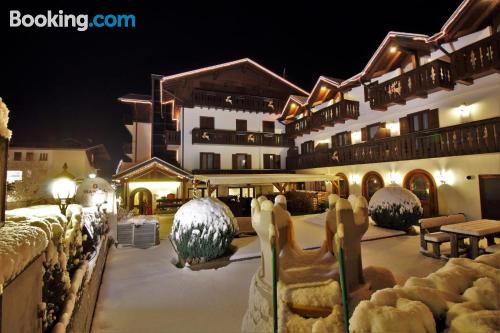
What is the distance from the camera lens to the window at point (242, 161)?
2355cm

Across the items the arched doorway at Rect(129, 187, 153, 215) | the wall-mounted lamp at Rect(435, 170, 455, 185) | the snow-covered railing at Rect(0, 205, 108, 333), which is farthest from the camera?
the arched doorway at Rect(129, 187, 153, 215)

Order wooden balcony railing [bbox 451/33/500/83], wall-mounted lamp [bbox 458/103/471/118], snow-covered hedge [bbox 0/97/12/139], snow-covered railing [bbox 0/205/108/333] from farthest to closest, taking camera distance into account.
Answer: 1. wall-mounted lamp [bbox 458/103/471/118]
2. wooden balcony railing [bbox 451/33/500/83]
3. snow-covered hedge [bbox 0/97/12/139]
4. snow-covered railing [bbox 0/205/108/333]

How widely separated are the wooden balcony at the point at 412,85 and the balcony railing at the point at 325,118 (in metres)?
1.83

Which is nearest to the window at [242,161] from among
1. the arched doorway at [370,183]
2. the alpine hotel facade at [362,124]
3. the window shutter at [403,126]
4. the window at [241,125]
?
the alpine hotel facade at [362,124]

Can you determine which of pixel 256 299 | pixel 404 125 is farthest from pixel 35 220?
pixel 404 125

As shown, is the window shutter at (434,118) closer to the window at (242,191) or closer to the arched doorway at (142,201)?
the window at (242,191)

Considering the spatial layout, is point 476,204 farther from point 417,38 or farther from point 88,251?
point 88,251

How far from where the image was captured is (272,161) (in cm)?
2552

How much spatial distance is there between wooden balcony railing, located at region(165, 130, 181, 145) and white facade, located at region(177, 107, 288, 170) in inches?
30.5

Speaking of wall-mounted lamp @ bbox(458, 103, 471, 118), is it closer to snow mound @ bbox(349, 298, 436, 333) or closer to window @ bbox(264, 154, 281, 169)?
snow mound @ bbox(349, 298, 436, 333)

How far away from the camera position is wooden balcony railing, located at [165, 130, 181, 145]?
22.6 meters

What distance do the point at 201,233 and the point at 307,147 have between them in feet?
60.2

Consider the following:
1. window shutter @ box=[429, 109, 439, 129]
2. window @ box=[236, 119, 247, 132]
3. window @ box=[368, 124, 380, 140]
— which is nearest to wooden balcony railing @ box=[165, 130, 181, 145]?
window @ box=[236, 119, 247, 132]

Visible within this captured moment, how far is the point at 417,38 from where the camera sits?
14172 millimetres
